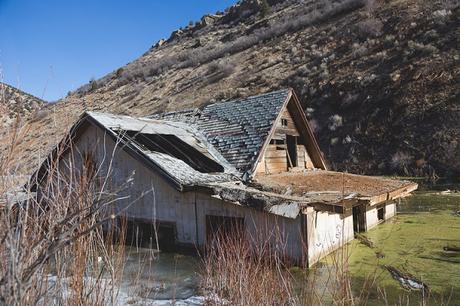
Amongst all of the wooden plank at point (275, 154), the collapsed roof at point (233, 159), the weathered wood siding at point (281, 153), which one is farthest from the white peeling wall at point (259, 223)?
the wooden plank at point (275, 154)

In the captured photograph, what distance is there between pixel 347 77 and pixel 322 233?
81.1 feet

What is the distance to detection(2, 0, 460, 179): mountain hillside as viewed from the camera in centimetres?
2577

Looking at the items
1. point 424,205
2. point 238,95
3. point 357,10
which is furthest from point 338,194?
point 357,10

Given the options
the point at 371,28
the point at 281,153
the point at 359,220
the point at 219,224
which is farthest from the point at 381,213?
the point at 371,28

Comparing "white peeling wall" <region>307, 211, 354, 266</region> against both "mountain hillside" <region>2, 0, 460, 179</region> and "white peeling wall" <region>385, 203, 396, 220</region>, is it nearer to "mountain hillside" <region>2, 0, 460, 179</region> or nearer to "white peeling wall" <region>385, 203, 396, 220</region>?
"white peeling wall" <region>385, 203, 396, 220</region>

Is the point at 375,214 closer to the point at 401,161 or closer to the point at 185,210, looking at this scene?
the point at 185,210

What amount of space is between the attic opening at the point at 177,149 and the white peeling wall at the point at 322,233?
3.69m

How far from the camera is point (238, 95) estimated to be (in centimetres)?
3775

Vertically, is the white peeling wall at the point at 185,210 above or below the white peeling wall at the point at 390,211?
above

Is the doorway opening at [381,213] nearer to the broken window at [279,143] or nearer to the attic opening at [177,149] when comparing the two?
the broken window at [279,143]

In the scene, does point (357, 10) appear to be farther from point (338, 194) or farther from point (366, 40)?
point (338, 194)

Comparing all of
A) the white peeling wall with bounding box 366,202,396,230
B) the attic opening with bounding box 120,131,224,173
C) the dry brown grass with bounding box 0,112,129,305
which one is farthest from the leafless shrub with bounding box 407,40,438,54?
the dry brown grass with bounding box 0,112,129,305

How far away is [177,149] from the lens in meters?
14.3

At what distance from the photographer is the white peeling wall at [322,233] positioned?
10133 mm
